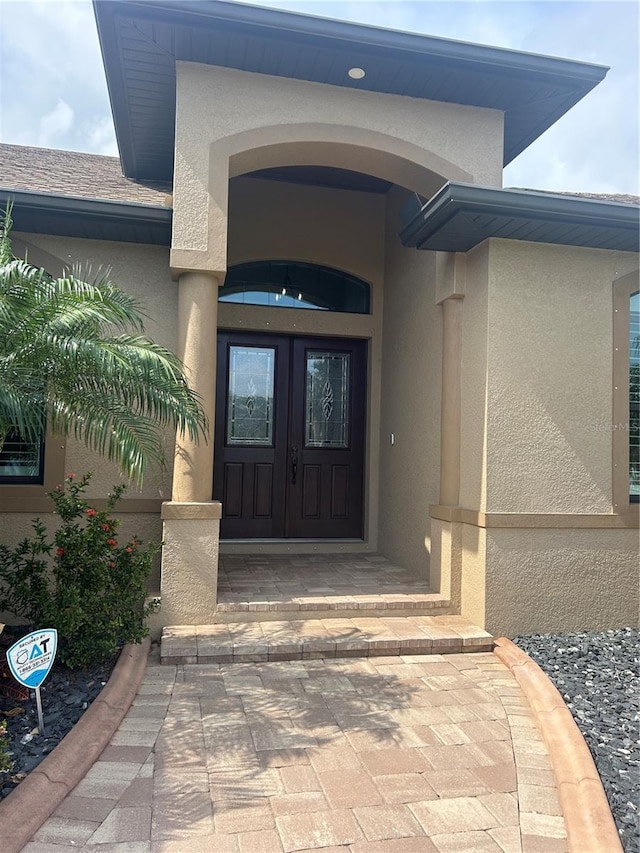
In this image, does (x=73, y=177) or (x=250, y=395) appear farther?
(x=250, y=395)

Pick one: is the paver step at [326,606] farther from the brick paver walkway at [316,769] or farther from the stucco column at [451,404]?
the stucco column at [451,404]

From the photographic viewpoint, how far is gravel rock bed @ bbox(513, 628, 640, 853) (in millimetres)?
2752

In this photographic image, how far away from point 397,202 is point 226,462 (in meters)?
3.93

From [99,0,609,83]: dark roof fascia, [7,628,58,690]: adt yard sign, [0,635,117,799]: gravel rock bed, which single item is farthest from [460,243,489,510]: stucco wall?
[7,628,58,690]: adt yard sign

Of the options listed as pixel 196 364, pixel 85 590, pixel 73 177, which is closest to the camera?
pixel 85 590

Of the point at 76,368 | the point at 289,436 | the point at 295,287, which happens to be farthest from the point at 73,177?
the point at 76,368

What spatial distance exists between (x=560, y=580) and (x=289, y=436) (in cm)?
366

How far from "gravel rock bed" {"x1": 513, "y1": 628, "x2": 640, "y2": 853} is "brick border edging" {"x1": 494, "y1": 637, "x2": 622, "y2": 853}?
63mm

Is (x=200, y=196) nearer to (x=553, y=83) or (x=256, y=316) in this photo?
(x=256, y=316)

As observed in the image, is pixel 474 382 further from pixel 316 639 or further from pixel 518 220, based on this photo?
pixel 316 639

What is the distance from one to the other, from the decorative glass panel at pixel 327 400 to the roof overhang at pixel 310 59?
3.27 metres

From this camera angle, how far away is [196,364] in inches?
191

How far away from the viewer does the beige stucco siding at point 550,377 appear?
5004 mm

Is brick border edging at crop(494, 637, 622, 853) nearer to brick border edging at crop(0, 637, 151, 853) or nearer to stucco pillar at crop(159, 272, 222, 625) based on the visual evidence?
brick border edging at crop(0, 637, 151, 853)
